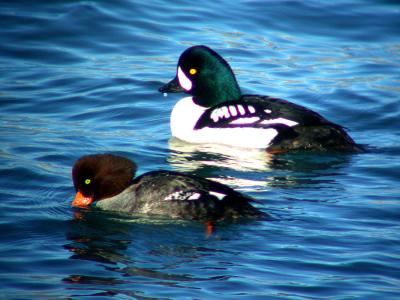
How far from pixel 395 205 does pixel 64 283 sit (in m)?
3.88

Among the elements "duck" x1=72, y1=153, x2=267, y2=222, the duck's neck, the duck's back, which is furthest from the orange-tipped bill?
the duck's neck

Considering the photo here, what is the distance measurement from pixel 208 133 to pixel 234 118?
437mm

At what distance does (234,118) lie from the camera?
12.4 metres

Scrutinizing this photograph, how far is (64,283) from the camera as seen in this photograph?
7.61m

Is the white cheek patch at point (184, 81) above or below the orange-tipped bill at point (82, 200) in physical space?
above

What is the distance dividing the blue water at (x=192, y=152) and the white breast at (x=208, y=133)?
0.64 feet

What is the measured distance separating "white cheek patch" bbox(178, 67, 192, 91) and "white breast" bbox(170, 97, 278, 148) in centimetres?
22

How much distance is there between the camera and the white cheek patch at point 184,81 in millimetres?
13203

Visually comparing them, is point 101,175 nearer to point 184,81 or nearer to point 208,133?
point 208,133

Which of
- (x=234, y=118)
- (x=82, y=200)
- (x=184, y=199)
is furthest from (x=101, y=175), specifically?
(x=234, y=118)

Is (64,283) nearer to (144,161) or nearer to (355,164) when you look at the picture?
(144,161)

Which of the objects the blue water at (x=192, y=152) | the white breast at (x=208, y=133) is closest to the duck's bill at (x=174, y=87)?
the white breast at (x=208, y=133)

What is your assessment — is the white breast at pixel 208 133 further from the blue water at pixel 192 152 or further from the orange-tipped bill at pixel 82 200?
the orange-tipped bill at pixel 82 200

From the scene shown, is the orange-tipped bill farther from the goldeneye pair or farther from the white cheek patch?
the white cheek patch
